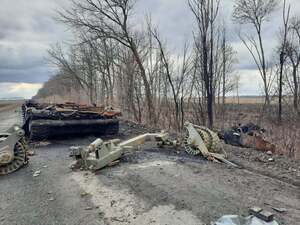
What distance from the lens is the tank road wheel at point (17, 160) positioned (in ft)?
20.0

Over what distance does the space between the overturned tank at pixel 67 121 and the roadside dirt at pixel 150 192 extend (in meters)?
2.51

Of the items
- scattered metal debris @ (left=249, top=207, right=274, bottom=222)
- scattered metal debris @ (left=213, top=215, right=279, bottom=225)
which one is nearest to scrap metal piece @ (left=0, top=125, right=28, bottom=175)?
scattered metal debris @ (left=213, top=215, right=279, bottom=225)

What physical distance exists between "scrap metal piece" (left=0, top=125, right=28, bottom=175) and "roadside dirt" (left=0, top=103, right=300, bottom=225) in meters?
0.18

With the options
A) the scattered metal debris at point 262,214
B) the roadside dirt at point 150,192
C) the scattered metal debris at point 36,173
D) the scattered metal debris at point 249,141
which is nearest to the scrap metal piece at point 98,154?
the roadside dirt at point 150,192

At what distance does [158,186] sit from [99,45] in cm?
1682

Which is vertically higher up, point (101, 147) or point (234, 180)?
point (101, 147)

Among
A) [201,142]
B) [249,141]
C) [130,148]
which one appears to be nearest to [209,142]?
[201,142]

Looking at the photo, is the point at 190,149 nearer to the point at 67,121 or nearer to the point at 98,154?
the point at 98,154

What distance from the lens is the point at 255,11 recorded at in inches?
840

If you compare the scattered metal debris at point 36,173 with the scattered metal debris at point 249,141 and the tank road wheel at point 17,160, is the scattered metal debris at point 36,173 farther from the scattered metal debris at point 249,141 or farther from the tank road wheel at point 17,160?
the scattered metal debris at point 249,141

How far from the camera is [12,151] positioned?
19.9 ft

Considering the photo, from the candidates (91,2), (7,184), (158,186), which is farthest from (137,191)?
(91,2)

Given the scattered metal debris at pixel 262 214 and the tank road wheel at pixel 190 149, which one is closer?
the scattered metal debris at pixel 262 214

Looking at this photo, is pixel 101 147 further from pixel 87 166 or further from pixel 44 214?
pixel 44 214
